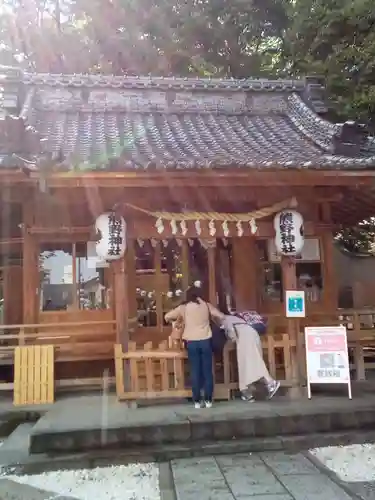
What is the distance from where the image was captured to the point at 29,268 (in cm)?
960

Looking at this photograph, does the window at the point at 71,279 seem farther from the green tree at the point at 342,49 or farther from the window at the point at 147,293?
the green tree at the point at 342,49

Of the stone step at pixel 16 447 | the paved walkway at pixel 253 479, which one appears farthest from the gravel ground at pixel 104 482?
the stone step at pixel 16 447

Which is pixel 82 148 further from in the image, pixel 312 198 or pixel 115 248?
pixel 312 198

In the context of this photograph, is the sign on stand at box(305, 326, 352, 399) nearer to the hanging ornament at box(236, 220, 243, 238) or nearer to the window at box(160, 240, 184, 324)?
the hanging ornament at box(236, 220, 243, 238)

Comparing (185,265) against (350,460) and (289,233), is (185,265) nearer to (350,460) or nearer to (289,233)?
(289,233)

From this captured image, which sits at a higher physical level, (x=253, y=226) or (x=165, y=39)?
(x=165, y=39)

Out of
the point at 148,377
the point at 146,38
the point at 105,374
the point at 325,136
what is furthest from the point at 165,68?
the point at 148,377

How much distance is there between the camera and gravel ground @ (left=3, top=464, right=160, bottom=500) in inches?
191

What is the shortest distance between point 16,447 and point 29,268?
4.04 metres

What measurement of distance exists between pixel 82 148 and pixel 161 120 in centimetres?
263

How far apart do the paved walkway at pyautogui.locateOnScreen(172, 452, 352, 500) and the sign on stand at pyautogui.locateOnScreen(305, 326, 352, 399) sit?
159cm

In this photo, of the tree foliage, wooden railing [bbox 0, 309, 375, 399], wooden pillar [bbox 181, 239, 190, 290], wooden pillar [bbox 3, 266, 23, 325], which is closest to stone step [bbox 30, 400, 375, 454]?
wooden railing [bbox 0, 309, 375, 399]

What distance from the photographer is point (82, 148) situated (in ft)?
30.2

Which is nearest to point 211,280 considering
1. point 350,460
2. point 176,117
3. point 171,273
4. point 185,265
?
point 185,265
